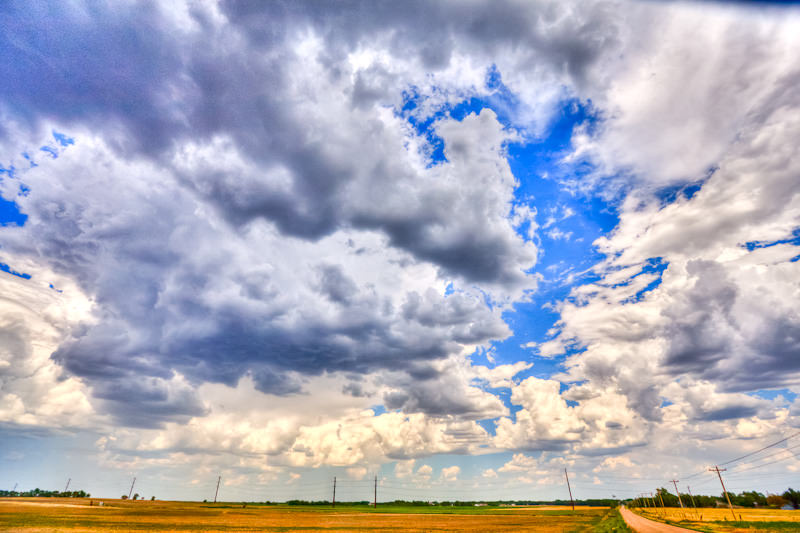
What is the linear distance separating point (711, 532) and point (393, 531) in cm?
5324

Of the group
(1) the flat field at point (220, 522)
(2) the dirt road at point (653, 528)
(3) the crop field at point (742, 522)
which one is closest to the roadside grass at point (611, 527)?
(1) the flat field at point (220, 522)

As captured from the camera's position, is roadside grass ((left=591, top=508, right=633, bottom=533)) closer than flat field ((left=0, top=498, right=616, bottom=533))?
Yes

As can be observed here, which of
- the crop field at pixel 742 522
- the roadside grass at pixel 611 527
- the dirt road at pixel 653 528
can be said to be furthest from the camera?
the crop field at pixel 742 522

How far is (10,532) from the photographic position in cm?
4866

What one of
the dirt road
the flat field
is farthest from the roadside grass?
the dirt road

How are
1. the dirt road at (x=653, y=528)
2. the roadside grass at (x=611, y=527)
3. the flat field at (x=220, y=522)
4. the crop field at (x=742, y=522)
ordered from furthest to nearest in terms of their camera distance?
1. the crop field at (x=742, y=522)
2. the dirt road at (x=653, y=528)
3. the flat field at (x=220, y=522)
4. the roadside grass at (x=611, y=527)

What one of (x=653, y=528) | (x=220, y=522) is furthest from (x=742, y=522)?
(x=220, y=522)

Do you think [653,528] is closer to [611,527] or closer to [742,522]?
[611,527]

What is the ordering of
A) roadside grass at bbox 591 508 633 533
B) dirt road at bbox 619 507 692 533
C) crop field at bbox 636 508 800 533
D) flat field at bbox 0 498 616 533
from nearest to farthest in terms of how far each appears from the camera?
1. roadside grass at bbox 591 508 633 533
2. flat field at bbox 0 498 616 533
3. dirt road at bbox 619 507 692 533
4. crop field at bbox 636 508 800 533

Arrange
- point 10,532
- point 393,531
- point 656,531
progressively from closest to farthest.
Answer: point 10,532
point 656,531
point 393,531

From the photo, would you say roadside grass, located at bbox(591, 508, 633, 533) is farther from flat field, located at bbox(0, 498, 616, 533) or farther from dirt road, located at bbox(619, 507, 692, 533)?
dirt road, located at bbox(619, 507, 692, 533)

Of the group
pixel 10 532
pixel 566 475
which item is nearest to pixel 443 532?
pixel 10 532

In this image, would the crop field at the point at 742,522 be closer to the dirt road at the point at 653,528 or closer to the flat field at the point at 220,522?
the dirt road at the point at 653,528

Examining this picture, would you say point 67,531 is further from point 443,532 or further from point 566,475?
point 566,475
